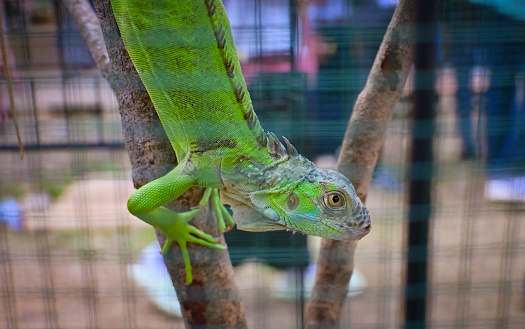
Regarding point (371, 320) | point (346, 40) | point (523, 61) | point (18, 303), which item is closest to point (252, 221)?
point (346, 40)

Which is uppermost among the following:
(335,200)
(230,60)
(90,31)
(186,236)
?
(90,31)

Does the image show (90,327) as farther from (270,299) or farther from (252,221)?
(252,221)

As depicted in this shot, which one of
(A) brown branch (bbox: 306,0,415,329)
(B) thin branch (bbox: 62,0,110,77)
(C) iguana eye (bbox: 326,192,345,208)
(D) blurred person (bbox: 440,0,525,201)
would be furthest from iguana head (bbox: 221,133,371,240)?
(D) blurred person (bbox: 440,0,525,201)

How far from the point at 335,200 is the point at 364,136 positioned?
33cm

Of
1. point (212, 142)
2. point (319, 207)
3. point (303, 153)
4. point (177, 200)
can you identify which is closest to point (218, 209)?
point (177, 200)

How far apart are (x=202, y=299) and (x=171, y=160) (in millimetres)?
427

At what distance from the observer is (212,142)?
1.21 metres

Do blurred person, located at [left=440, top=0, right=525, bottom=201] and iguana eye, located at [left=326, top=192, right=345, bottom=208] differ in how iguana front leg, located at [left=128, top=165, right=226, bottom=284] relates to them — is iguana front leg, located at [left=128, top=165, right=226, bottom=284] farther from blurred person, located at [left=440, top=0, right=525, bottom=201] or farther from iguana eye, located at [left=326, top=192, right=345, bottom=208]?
blurred person, located at [left=440, top=0, right=525, bottom=201]

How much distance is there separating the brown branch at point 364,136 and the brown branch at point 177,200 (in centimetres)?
29

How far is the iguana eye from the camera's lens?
112 cm

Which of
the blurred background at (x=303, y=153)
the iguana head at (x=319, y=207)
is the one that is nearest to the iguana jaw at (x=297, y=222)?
the iguana head at (x=319, y=207)

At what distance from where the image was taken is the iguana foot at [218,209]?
4.35ft

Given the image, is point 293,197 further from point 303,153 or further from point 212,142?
point 303,153

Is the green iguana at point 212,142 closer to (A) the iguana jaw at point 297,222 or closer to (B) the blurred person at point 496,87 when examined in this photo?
(A) the iguana jaw at point 297,222
